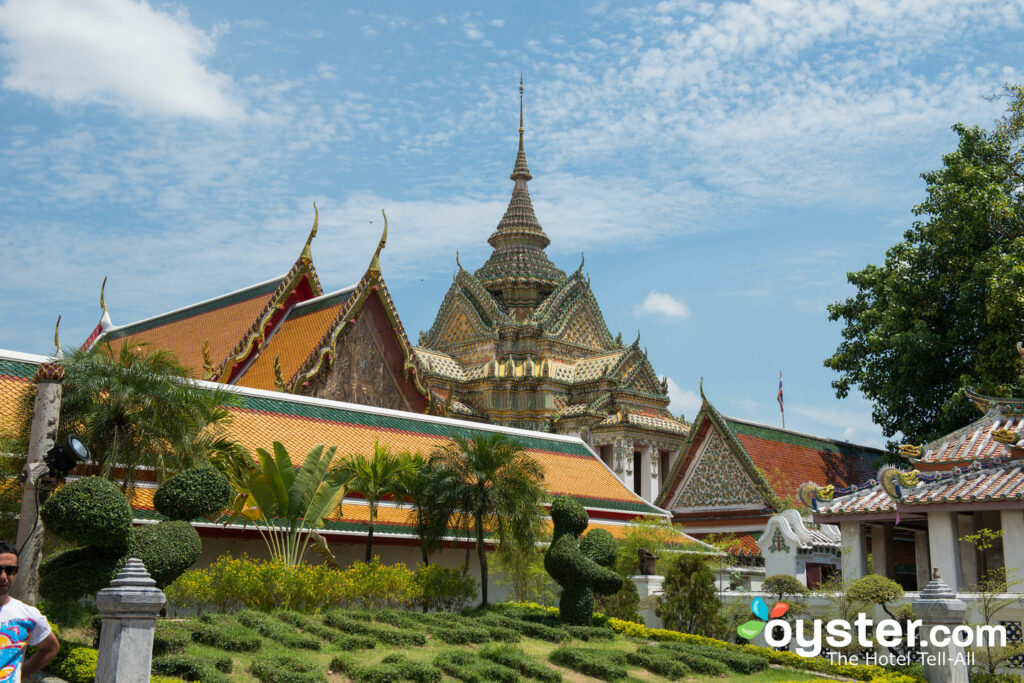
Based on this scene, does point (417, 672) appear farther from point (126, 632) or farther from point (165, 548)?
point (126, 632)

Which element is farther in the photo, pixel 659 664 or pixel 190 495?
pixel 659 664

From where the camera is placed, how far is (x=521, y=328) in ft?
139

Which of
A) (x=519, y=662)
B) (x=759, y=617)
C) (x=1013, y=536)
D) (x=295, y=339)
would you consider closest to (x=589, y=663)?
(x=519, y=662)

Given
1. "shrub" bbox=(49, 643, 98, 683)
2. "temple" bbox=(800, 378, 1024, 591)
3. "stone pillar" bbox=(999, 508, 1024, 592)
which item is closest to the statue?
"temple" bbox=(800, 378, 1024, 591)

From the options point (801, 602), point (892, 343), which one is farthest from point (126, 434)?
point (892, 343)

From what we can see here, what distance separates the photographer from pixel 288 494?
15445 millimetres

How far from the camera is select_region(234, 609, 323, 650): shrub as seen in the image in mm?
12305

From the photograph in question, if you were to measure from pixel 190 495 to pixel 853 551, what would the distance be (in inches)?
388

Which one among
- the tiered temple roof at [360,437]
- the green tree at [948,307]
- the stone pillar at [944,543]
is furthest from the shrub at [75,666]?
the green tree at [948,307]

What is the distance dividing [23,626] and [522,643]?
8.80m

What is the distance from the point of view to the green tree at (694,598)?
1645cm

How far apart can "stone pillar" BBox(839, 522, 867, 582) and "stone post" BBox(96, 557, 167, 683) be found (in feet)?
Answer: 35.1

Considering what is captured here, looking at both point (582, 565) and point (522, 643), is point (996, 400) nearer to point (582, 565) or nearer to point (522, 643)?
point (582, 565)

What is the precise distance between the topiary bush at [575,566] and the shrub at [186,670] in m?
6.17
